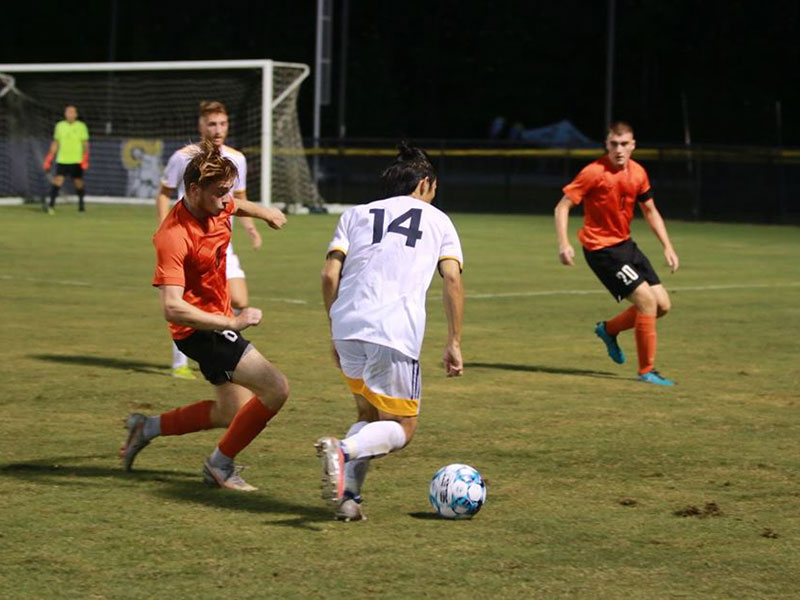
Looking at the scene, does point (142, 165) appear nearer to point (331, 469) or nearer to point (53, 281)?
point (53, 281)

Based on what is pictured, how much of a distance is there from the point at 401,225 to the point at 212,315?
0.90 m

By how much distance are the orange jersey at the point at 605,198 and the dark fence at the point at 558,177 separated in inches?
914

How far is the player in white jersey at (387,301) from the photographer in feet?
21.1

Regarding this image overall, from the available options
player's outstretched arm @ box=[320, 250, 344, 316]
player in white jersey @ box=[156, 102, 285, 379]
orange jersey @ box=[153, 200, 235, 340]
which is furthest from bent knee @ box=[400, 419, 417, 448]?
player in white jersey @ box=[156, 102, 285, 379]

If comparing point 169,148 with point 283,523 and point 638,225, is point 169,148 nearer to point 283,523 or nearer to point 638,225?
point 638,225

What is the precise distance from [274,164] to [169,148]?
366cm

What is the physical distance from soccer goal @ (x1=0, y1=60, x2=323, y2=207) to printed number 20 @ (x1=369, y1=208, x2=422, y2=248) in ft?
83.2

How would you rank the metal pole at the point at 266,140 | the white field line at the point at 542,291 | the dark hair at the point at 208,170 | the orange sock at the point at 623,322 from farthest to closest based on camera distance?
the metal pole at the point at 266,140 < the white field line at the point at 542,291 < the orange sock at the point at 623,322 < the dark hair at the point at 208,170

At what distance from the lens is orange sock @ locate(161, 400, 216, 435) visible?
742 centimetres

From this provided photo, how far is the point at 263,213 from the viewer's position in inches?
294

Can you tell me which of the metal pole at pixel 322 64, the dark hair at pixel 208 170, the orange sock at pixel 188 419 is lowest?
the orange sock at pixel 188 419

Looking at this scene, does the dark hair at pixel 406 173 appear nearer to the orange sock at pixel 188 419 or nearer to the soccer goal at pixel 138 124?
the orange sock at pixel 188 419

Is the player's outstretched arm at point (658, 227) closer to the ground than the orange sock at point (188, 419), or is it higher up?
higher up

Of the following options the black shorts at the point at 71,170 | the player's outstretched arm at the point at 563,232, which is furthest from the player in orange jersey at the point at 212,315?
the black shorts at the point at 71,170
